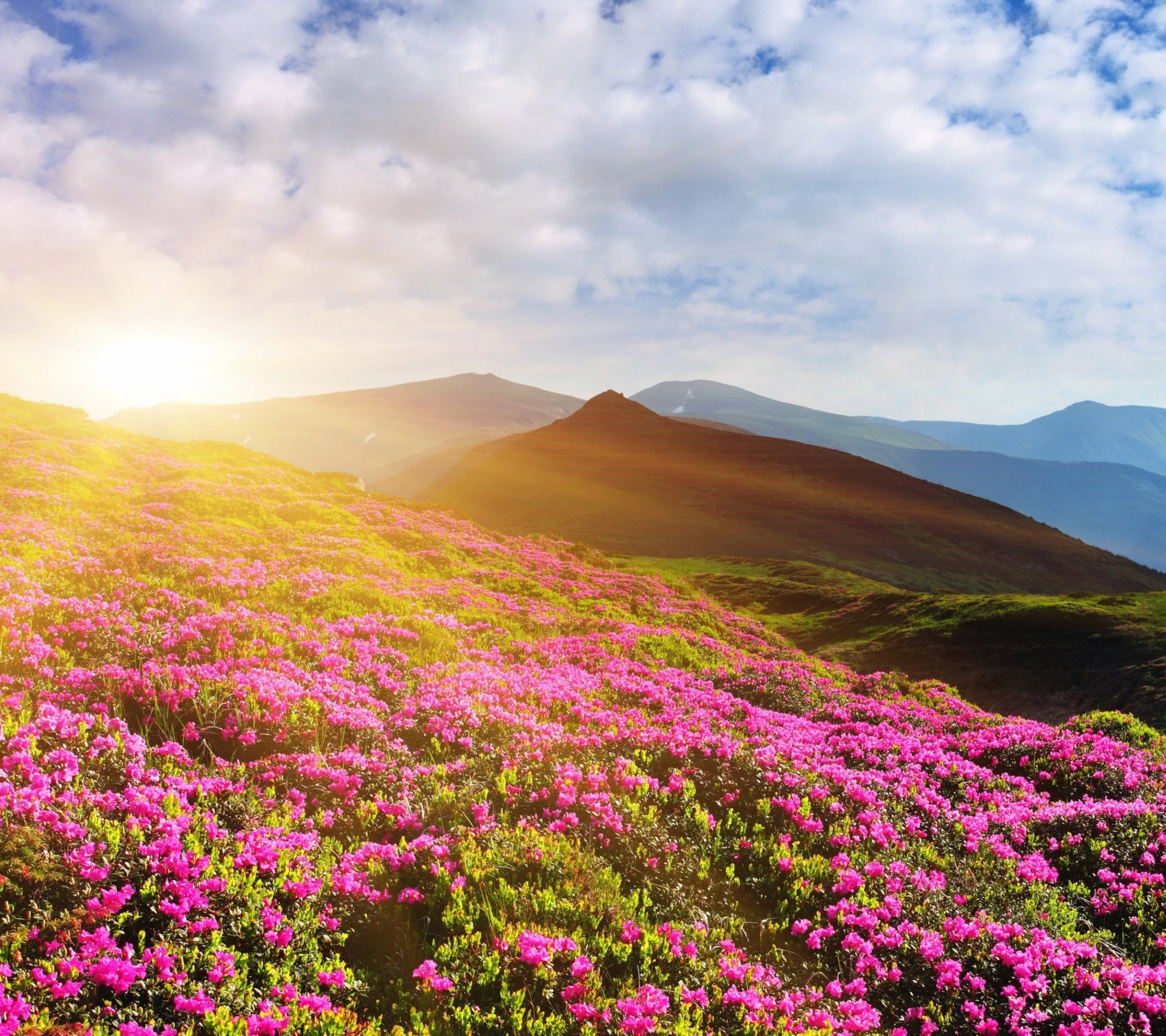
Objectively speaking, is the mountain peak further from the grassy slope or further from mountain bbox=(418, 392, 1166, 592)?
the grassy slope

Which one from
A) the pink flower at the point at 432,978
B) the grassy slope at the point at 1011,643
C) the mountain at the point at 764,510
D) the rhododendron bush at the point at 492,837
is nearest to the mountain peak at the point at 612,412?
the mountain at the point at 764,510

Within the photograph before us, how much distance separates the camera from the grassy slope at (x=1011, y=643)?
2425 centimetres

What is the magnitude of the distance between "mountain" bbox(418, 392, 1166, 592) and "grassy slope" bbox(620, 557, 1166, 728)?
1742 inches

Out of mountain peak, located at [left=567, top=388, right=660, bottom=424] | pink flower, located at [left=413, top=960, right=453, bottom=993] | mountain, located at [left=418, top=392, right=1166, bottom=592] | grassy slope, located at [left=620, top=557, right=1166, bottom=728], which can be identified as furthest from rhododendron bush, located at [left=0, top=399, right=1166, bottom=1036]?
mountain peak, located at [left=567, top=388, right=660, bottom=424]

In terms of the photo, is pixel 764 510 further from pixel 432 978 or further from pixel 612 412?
pixel 432 978

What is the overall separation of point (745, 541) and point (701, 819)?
8803 centimetres

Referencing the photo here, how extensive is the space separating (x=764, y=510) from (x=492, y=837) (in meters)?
110

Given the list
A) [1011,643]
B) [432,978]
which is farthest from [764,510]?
[432,978]

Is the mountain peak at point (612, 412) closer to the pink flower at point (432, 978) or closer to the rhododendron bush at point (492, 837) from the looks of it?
the rhododendron bush at point (492, 837)

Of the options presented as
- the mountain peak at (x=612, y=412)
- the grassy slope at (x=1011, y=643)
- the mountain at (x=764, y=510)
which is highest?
the mountain peak at (x=612, y=412)

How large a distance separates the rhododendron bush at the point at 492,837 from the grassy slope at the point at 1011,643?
906 centimetres

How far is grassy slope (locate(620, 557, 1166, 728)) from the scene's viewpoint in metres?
24.2

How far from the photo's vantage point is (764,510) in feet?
371

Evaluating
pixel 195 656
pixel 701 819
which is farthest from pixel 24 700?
pixel 701 819
